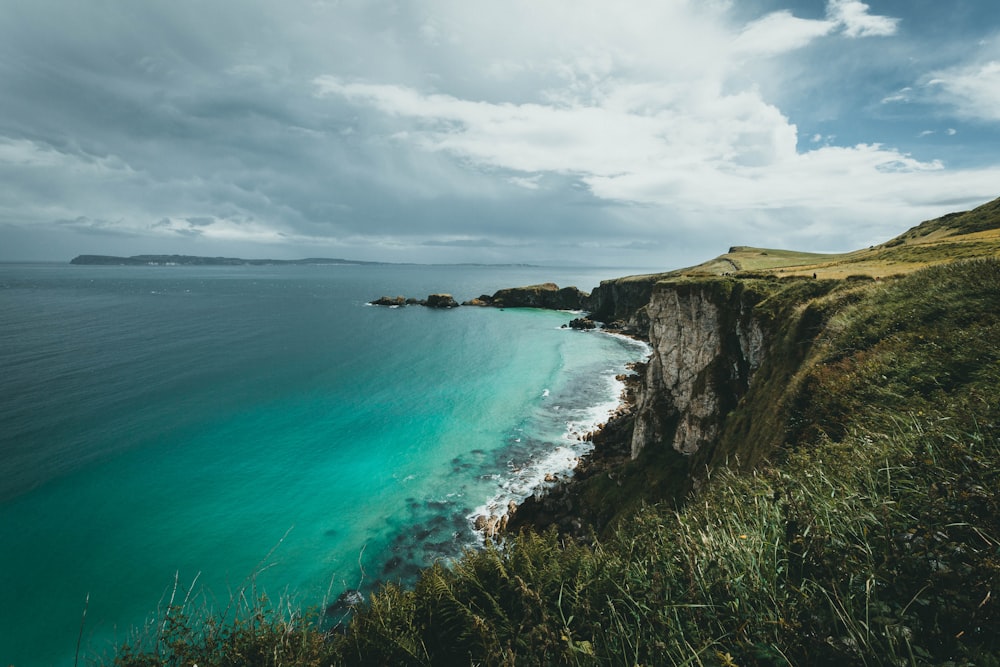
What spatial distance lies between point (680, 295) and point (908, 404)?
3161cm

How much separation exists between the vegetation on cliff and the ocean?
2.42 metres

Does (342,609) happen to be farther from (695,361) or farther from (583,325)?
(583,325)

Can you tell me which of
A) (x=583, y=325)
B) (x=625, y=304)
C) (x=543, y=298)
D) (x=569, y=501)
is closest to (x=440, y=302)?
(x=543, y=298)

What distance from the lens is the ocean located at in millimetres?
25031

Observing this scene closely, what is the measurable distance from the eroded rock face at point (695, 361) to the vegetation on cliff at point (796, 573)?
19.2m

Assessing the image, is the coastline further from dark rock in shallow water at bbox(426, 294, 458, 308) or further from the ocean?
dark rock in shallow water at bbox(426, 294, 458, 308)

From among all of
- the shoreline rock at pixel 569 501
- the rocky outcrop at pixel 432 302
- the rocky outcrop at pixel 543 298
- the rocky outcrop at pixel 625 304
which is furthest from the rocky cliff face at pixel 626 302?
the shoreline rock at pixel 569 501

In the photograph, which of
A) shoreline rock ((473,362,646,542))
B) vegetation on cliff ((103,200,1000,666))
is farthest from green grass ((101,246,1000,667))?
shoreline rock ((473,362,646,542))

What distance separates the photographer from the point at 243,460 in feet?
128

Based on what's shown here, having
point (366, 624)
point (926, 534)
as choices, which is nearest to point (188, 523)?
point (366, 624)

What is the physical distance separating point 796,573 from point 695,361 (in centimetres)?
3493

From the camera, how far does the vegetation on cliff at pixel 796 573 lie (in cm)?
421

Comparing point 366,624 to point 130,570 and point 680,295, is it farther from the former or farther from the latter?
point 680,295

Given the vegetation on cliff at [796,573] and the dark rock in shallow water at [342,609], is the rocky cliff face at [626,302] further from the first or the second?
the vegetation on cliff at [796,573]
